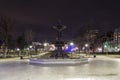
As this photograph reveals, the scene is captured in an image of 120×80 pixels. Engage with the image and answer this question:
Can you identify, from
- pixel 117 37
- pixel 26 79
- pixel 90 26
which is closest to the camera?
pixel 26 79

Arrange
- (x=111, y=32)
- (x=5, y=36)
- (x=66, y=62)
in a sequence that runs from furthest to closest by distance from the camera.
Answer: (x=111, y=32) < (x=5, y=36) < (x=66, y=62)

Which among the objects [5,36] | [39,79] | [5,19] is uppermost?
[5,19]

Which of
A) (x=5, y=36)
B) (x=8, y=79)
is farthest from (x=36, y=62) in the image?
(x=5, y=36)

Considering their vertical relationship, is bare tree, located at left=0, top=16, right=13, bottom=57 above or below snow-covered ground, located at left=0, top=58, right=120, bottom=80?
above

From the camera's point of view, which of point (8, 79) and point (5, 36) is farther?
point (5, 36)

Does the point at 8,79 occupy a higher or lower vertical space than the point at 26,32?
lower

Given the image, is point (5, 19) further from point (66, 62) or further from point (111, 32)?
point (111, 32)

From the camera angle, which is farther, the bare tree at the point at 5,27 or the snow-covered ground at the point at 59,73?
the bare tree at the point at 5,27

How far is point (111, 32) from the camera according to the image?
192 meters

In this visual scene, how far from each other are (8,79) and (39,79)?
216 centimetres

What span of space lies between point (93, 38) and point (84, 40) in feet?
18.4

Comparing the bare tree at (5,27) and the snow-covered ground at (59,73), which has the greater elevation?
the bare tree at (5,27)

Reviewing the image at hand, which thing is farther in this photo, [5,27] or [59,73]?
[5,27]

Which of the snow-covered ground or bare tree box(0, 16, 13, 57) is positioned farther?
bare tree box(0, 16, 13, 57)
